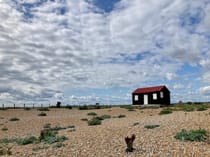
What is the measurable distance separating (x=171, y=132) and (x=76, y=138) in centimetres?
405

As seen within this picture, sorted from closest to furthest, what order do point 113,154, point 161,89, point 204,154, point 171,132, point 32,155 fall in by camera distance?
point 204,154
point 113,154
point 32,155
point 171,132
point 161,89

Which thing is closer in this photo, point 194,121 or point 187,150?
point 187,150

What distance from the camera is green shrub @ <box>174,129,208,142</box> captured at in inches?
455

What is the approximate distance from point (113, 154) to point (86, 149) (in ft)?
4.19

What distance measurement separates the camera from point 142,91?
178 ft

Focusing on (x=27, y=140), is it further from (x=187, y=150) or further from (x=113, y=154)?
(x=187, y=150)

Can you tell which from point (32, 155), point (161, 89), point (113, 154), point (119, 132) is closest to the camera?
point (113, 154)

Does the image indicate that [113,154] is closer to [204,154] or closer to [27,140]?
[204,154]

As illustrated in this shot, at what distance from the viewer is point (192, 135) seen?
11.7 meters

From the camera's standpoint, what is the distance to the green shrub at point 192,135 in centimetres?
1156

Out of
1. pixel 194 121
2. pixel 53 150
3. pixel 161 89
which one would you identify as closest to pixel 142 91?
pixel 161 89

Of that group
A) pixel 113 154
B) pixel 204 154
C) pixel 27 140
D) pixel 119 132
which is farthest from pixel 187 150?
pixel 27 140

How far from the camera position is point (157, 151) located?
33.6 feet

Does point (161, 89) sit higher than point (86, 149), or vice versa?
point (161, 89)
